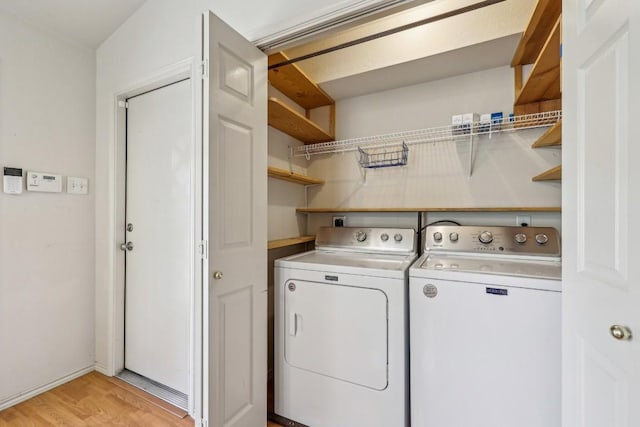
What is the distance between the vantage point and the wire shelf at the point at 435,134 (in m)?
1.79

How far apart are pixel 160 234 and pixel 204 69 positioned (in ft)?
4.08

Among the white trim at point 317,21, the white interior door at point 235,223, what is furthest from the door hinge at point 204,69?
the white trim at point 317,21

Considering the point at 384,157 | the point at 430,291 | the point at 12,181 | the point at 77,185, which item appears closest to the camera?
the point at 430,291

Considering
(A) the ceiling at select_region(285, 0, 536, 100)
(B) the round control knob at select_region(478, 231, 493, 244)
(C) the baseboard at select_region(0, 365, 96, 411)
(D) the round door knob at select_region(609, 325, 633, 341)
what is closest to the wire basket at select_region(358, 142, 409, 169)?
(A) the ceiling at select_region(285, 0, 536, 100)

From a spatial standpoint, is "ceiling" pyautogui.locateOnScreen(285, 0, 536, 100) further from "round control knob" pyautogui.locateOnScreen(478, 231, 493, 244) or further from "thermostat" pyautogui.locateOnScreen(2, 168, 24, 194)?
"thermostat" pyautogui.locateOnScreen(2, 168, 24, 194)

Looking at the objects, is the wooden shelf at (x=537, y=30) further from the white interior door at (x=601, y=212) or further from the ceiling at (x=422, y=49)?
the white interior door at (x=601, y=212)

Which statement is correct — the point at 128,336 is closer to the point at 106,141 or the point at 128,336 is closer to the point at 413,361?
the point at 106,141

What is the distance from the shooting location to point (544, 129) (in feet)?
5.97

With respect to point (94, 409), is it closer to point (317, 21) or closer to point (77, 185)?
point (77, 185)

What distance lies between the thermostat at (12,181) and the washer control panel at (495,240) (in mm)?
2575

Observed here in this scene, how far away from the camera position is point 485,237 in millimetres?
1753

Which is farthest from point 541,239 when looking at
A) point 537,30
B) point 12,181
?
point 12,181

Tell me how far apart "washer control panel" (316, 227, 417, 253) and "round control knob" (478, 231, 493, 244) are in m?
0.39

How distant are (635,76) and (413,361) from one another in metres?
1.29
